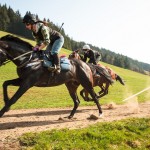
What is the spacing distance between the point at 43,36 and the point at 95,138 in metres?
3.84

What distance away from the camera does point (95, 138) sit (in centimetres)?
901

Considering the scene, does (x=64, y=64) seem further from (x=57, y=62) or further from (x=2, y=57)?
(x=2, y=57)

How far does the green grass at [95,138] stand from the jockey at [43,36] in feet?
8.85

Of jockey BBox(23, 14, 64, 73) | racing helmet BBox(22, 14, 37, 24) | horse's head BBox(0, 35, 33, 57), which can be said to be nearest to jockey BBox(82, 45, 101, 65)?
jockey BBox(23, 14, 64, 73)

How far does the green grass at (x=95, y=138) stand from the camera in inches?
314

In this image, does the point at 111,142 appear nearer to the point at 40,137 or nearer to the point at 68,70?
the point at 40,137

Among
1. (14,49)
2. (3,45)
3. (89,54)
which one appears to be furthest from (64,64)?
(89,54)

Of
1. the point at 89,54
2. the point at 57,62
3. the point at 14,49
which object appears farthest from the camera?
the point at 89,54

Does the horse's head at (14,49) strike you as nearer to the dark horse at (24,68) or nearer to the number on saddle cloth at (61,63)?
the dark horse at (24,68)

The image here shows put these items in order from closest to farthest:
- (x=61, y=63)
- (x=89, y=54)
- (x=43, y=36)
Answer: (x=43, y=36)
(x=61, y=63)
(x=89, y=54)

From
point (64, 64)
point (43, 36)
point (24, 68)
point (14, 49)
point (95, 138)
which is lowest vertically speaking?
point (95, 138)

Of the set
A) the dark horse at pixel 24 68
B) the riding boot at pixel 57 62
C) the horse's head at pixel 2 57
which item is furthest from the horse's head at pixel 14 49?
the riding boot at pixel 57 62

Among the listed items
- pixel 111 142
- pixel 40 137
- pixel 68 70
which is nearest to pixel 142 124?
pixel 111 142

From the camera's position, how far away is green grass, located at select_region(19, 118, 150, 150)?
26.1 ft
